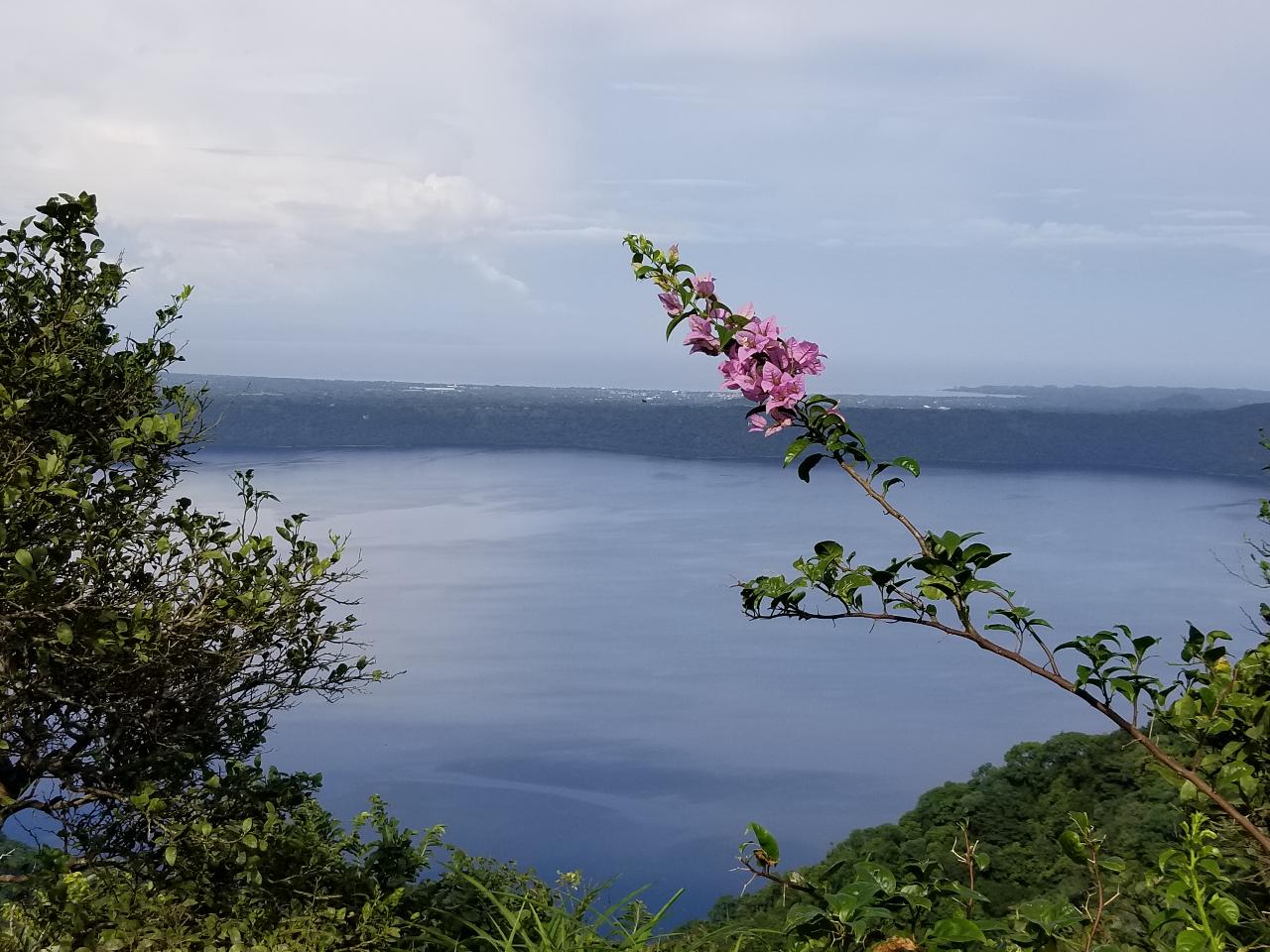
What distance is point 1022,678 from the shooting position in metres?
69.6

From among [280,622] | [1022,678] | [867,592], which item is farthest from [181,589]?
[1022,678]

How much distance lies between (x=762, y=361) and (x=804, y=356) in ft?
0.36

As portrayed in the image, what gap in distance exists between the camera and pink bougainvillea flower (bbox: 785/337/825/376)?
2.71 m

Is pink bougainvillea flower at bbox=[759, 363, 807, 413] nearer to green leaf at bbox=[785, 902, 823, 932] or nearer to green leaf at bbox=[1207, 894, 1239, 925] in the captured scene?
green leaf at bbox=[785, 902, 823, 932]

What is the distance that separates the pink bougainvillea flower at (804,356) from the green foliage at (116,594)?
249 centimetres

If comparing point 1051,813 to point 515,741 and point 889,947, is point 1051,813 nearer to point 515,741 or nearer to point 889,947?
point 889,947

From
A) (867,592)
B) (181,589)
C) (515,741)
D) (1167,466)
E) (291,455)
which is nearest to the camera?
(867,592)

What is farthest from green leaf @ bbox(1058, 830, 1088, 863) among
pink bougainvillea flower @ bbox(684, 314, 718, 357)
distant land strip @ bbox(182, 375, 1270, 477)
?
distant land strip @ bbox(182, 375, 1270, 477)

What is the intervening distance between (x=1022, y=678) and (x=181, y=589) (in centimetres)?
7179

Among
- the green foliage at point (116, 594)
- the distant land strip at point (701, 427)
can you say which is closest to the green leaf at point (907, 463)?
the green foliage at point (116, 594)

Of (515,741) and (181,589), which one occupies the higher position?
(181,589)

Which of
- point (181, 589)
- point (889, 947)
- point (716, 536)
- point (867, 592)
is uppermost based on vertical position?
point (867, 592)

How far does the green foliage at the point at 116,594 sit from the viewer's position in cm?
400

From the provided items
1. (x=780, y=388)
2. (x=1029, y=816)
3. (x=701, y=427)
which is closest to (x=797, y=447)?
(x=780, y=388)
